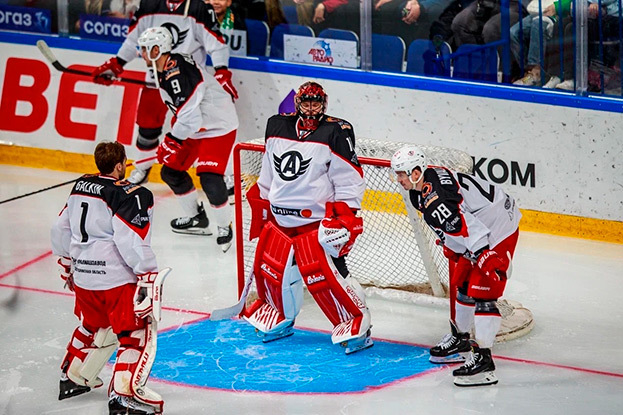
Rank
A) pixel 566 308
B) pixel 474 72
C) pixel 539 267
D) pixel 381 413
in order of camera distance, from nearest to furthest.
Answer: pixel 381 413, pixel 566 308, pixel 539 267, pixel 474 72

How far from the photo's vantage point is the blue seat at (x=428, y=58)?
757 cm

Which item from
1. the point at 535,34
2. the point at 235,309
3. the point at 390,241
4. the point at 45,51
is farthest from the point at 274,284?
the point at 45,51

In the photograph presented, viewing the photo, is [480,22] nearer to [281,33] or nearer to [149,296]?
[281,33]

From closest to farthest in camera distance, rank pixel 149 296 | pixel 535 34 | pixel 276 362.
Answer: pixel 149 296, pixel 276 362, pixel 535 34

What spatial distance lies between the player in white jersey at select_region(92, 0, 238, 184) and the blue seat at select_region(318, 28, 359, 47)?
659 mm

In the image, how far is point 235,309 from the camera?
232 inches

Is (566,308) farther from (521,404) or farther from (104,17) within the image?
(104,17)

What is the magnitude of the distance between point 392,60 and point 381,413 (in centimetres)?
327

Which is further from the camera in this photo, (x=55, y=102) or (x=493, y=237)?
(x=55, y=102)

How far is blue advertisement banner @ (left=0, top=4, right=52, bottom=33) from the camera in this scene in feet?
28.9

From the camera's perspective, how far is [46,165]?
8.90 m

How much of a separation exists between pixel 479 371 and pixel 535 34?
107 inches

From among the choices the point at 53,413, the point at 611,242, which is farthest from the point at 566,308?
the point at 53,413

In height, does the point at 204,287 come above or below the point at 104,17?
below
